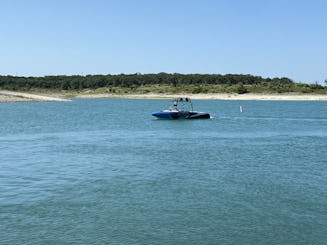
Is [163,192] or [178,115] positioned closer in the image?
[163,192]

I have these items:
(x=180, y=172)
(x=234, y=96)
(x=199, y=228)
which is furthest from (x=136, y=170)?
(x=234, y=96)

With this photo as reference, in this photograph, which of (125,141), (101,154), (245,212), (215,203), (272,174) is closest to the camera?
(245,212)

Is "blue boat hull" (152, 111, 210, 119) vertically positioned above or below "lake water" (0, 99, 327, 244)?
above

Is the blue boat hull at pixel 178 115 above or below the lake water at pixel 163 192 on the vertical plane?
above

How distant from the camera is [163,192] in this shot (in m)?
27.0

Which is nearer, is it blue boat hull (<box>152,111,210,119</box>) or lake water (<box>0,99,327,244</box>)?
lake water (<box>0,99,327,244</box>)

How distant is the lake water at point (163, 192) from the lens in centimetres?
2014

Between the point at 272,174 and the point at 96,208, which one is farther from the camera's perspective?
the point at 272,174

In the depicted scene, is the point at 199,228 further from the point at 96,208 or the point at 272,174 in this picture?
the point at 272,174

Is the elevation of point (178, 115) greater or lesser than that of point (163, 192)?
greater

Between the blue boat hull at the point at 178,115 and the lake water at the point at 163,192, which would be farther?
the blue boat hull at the point at 178,115

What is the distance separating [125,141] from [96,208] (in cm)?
2891

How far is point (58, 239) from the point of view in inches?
762

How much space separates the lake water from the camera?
66.1 feet
